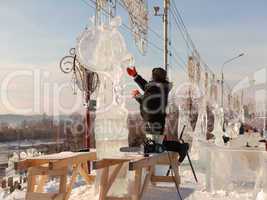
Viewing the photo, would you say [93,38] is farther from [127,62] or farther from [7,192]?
[7,192]

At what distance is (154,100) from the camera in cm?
502

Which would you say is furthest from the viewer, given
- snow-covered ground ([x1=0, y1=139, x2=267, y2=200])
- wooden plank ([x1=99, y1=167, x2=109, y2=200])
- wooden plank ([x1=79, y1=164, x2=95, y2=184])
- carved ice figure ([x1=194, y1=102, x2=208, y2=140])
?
carved ice figure ([x1=194, y1=102, x2=208, y2=140])

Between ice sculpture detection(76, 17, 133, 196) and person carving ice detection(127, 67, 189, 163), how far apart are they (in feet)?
0.75

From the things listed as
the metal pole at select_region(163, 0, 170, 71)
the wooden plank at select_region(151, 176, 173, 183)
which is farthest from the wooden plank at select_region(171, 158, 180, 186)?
the metal pole at select_region(163, 0, 170, 71)

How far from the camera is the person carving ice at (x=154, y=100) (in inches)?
197

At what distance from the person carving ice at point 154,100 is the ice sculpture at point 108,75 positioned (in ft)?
0.75

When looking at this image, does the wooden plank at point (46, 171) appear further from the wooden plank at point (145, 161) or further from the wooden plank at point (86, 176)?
the wooden plank at point (86, 176)

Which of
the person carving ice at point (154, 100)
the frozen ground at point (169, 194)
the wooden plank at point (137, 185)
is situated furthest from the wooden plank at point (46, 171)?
the person carving ice at point (154, 100)

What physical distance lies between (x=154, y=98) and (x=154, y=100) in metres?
0.03

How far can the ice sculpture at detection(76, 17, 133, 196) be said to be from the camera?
5.05 meters

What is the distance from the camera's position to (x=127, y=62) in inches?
211

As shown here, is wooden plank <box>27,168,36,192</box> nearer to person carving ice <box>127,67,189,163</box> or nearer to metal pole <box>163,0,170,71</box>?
person carving ice <box>127,67,189,163</box>

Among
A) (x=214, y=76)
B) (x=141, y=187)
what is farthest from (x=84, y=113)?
(x=214, y=76)

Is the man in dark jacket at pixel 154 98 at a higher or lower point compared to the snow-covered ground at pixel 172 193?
higher
